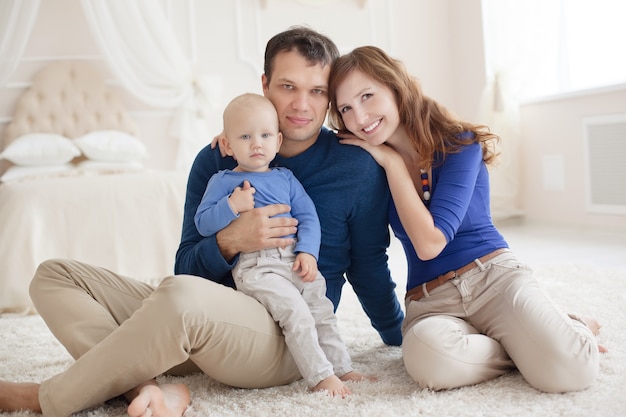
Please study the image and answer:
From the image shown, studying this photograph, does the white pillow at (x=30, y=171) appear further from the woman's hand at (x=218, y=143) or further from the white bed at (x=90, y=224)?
the woman's hand at (x=218, y=143)

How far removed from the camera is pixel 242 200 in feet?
5.32

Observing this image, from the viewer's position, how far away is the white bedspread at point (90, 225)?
3049 millimetres

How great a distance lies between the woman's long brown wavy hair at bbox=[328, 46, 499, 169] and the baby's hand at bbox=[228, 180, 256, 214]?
41cm

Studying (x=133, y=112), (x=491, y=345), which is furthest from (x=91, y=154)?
(x=491, y=345)

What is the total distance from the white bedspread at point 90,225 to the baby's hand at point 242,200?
1761 millimetres

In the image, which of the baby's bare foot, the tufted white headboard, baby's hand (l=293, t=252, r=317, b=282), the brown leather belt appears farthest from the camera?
the tufted white headboard

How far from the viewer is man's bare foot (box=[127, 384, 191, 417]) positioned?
1336mm

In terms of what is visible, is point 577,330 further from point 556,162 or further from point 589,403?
point 556,162

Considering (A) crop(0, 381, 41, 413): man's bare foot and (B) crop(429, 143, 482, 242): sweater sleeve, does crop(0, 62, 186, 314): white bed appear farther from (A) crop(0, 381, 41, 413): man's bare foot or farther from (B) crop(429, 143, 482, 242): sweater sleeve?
(B) crop(429, 143, 482, 242): sweater sleeve

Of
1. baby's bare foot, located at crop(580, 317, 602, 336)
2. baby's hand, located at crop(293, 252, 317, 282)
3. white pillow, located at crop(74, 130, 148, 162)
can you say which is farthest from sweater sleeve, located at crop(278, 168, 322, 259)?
white pillow, located at crop(74, 130, 148, 162)

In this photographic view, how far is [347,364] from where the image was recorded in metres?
1.64

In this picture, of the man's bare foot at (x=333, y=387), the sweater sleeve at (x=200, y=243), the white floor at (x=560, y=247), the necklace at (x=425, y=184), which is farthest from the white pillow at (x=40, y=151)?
the man's bare foot at (x=333, y=387)

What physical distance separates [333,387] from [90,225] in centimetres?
206

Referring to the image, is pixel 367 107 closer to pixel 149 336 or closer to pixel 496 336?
pixel 496 336
